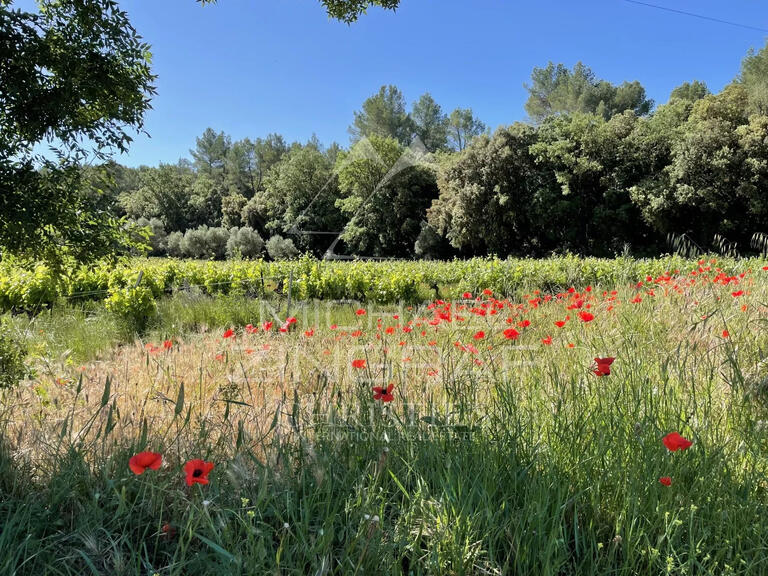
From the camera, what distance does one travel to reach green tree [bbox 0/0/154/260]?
101 inches

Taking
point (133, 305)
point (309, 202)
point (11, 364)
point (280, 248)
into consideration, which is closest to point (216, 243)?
point (280, 248)

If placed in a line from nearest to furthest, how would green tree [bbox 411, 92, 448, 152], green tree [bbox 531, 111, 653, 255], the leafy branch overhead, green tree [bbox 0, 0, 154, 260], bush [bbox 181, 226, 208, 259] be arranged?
1. green tree [bbox 0, 0, 154, 260]
2. the leafy branch overhead
3. green tree [bbox 531, 111, 653, 255]
4. bush [bbox 181, 226, 208, 259]
5. green tree [bbox 411, 92, 448, 152]

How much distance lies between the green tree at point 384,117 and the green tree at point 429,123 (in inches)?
53.3

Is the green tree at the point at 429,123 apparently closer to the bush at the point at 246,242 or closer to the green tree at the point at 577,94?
the green tree at the point at 577,94

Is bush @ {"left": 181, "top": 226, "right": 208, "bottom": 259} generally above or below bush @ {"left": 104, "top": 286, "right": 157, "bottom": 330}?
above

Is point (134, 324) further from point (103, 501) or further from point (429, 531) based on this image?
point (429, 531)

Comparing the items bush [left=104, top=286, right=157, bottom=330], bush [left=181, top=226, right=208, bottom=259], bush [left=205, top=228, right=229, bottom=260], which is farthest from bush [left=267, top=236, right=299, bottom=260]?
bush [left=104, top=286, right=157, bottom=330]

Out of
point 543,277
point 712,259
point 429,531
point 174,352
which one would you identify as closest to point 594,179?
point 543,277

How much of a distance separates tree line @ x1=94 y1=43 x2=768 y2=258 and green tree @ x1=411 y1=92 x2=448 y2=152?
323 cm

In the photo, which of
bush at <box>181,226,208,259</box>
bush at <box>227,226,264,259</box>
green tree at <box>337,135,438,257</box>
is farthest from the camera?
bush at <box>181,226,208,259</box>

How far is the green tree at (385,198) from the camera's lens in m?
30.6

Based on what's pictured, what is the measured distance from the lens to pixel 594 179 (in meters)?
24.1

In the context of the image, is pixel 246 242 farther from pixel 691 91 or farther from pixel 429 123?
pixel 691 91

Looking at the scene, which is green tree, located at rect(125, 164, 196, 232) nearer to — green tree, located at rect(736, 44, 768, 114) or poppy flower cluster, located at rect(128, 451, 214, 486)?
Result: green tree, located at rect(736, 44, 768, 114)
